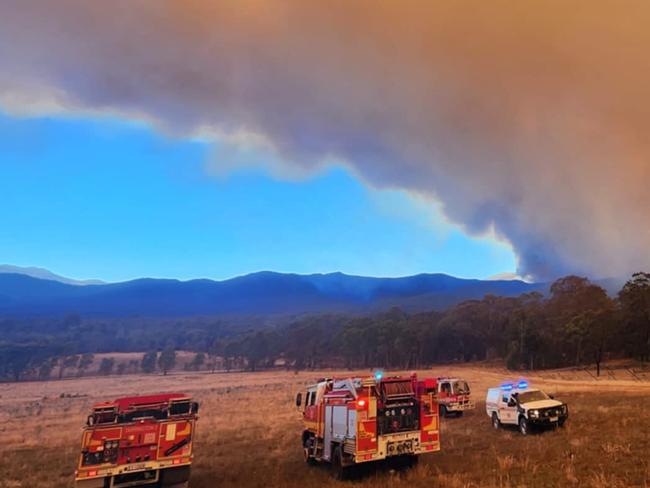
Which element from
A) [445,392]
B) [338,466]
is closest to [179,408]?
[338,466]

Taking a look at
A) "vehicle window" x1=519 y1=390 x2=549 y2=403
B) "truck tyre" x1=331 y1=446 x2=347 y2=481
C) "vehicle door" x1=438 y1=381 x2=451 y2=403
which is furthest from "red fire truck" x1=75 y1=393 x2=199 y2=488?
"vehicle door" x1=438 y1=381 x2=451 y2=403

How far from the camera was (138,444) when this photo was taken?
1169 cm

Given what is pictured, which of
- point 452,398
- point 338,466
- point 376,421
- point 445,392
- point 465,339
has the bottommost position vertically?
point 465,339

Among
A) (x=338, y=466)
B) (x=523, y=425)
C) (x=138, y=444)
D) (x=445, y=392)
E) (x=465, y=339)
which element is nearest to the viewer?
(x=138, y=444)

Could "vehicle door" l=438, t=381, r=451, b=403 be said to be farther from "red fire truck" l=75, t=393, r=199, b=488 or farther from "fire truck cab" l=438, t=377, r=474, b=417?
"red fire truck" l=75, t=393, r=199, b=488

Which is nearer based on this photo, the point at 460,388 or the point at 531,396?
the point at 531,396

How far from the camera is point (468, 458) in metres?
14.1

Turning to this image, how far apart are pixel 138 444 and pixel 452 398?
19.0 meters

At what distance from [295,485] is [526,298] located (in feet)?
347

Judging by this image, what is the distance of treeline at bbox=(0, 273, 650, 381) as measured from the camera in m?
75.9

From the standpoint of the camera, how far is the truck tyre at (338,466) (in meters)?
12.6

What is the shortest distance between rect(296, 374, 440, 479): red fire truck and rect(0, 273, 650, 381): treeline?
221 feet

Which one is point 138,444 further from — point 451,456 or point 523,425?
point 523,425

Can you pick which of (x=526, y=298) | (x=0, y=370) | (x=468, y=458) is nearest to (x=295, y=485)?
(x=468, y=458)
